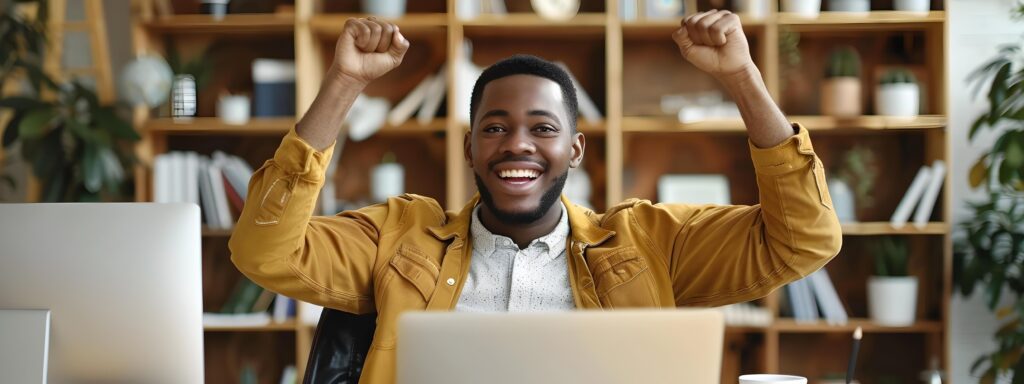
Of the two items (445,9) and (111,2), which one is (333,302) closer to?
(445,9)

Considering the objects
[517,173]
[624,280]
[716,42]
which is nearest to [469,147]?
[517,173]

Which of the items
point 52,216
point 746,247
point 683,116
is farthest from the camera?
point 683,116

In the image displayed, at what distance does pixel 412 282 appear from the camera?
6.26 ft

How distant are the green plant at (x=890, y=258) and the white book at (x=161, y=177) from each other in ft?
8.16

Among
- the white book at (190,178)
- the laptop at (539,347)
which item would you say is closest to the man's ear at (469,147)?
the laptop at (539,347)

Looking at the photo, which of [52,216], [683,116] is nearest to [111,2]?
[683,116]

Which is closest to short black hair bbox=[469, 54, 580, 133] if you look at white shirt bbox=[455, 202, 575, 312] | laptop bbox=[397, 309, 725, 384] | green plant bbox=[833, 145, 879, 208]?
white shirt bbox=[455, 202, 575, 312]

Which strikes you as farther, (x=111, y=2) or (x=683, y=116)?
(x=111, y=2)

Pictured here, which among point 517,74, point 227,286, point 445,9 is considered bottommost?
point 227,286

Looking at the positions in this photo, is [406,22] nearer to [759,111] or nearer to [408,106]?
[408,106]

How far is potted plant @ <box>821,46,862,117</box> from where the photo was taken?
3.73 m

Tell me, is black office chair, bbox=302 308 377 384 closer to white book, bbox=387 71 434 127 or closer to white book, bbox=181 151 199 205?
white book, bbox=387 71 434 127

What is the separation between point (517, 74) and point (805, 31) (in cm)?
219

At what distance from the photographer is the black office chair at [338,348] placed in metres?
1.78
